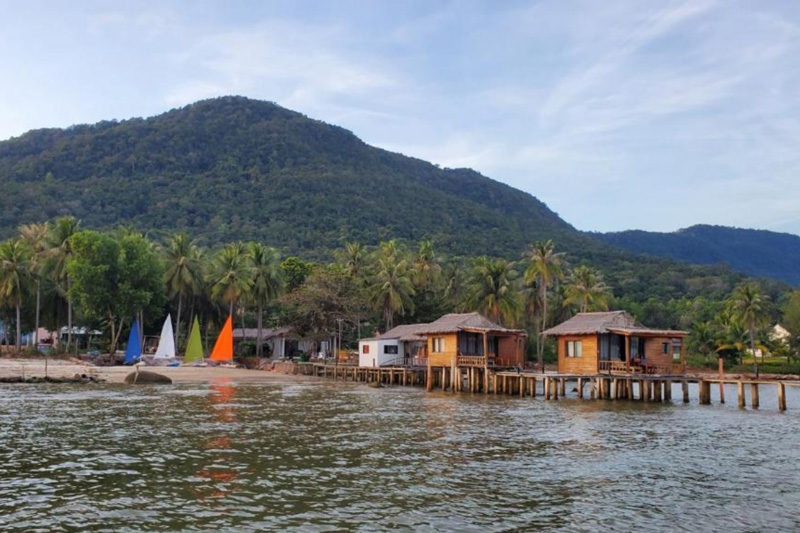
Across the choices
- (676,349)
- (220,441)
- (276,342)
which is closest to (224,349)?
(276,342)

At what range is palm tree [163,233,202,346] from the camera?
7688cm

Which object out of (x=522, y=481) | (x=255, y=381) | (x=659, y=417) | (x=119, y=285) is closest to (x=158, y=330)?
(x=119, y=285)

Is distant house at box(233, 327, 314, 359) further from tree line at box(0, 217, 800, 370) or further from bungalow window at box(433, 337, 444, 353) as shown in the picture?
bungalow window at box(433, 337, 444, 353)

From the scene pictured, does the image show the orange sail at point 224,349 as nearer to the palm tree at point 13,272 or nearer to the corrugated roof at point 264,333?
the corrugated roof at point 264,333

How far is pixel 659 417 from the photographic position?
33812 millimetres

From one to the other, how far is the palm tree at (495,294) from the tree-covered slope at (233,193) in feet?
203

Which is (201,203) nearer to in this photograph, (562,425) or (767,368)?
(767,368)

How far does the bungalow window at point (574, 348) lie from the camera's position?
145 ft

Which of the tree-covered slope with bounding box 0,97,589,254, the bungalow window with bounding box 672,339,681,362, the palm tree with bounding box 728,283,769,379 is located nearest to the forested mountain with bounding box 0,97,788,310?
the tree-covered slope with bounding box 0,97,589,254

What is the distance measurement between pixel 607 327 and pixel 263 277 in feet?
146

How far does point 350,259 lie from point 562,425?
178ft

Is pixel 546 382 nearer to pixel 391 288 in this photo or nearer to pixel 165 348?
pixel 391 288

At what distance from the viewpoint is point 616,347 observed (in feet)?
145

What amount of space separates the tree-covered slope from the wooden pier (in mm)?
74351
